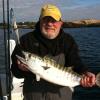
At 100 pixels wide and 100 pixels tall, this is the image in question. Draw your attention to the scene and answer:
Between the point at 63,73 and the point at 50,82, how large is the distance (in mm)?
230

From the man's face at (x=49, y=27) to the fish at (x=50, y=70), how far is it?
0.35 metres

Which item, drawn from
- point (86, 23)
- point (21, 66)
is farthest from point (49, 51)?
Answer: point (86, 23)

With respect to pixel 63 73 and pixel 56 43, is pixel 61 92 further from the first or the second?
pixel 56 43

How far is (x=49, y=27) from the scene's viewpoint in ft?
17.4

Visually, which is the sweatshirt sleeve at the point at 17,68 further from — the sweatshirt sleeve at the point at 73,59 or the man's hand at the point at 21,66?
the sweatshirt sleeve at the point at 73,59

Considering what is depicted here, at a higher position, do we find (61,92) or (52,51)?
(52,51)

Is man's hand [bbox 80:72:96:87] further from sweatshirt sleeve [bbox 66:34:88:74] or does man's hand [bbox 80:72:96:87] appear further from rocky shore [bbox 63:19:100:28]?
rocky shore [bbox 63:19:100:28]

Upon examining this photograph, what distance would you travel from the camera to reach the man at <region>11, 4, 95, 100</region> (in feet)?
17.5

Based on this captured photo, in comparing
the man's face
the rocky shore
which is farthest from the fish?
the rocky shore

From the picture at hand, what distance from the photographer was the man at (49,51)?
5.35 meters

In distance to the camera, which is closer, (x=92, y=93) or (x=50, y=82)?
(x=50, y=82)

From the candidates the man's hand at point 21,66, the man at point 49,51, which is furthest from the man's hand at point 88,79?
the man's hand at point 21,66

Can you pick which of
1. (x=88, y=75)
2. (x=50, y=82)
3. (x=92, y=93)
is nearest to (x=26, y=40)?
(x=50, y=82)

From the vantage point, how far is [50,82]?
5320 millimetres
